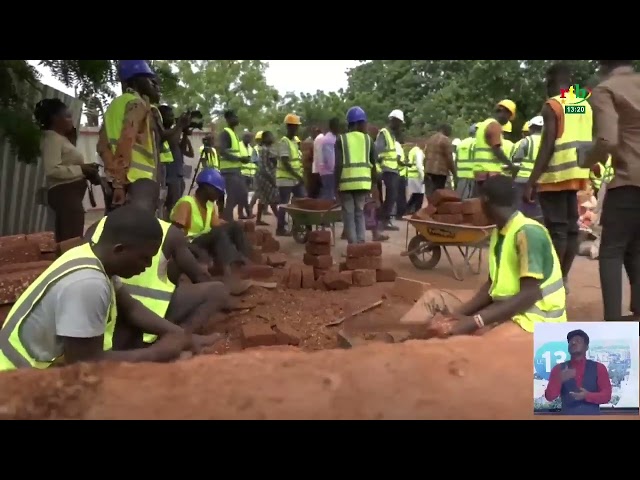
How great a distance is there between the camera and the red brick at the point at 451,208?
588 cm

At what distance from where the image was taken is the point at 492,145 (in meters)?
5.35

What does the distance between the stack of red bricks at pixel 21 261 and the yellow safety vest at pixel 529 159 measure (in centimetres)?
278

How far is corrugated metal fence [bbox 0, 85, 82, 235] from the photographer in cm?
446

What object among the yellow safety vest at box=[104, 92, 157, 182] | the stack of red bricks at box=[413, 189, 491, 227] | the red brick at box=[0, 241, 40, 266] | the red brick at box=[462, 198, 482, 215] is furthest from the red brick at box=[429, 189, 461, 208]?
the red brick at box=[0, 241, 40, 266]

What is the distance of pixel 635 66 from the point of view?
2.36 meters

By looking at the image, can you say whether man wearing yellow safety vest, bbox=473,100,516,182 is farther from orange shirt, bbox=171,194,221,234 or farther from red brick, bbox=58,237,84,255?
red brick, bbox=58,237,84,255

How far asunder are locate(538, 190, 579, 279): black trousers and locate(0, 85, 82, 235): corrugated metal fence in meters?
3.18

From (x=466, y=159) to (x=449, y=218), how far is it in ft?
3.95

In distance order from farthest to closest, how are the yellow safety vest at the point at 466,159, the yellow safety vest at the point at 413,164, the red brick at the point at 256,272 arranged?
the yellow safety vest at the point at 413,164 < the yellow safety vest at the point at 466,159 < the red brick at the point at 256,272

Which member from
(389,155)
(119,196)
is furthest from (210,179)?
(389,155)

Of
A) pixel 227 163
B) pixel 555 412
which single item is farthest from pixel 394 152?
pixel 555 412

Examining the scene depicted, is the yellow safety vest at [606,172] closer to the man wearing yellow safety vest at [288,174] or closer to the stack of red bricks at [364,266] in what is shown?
the stack of red bricks at [364,266]

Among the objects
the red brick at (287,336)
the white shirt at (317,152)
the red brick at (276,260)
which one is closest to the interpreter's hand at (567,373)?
the red brick at (287,336)
